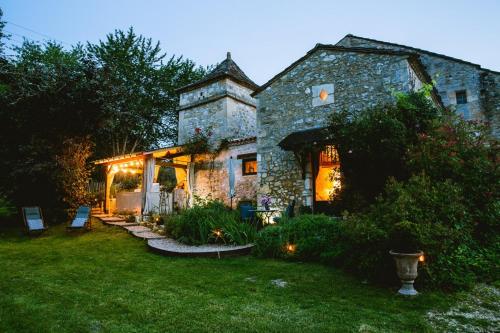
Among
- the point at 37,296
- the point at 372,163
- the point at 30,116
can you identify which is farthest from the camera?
the point at 30,116

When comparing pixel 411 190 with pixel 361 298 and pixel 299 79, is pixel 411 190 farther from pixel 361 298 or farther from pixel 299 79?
pixel 299 79

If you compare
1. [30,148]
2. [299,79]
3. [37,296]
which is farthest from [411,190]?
[30,148]

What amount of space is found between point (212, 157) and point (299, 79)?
5.34 meters

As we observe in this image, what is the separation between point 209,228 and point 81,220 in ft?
16.5

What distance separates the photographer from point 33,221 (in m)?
9.68

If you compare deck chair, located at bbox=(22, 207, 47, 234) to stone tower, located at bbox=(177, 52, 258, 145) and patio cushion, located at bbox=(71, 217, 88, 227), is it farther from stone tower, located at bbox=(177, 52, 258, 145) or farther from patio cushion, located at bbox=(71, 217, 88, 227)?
stone tower, located at bbox=(177, 52, 258, 145)

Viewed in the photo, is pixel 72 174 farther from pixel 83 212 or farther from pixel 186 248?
pixel 186 248

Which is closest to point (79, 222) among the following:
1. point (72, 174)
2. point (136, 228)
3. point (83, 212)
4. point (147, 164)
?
point (83, 212)

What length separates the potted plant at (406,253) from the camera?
4.00 m

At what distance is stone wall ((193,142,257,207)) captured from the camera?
40.4ft

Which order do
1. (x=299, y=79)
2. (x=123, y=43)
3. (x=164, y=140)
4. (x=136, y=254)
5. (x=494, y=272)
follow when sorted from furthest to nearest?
(x=164, y=140) < (x=123, y=43) < (x=299, y=79) < (x=136, y=254) < (x=494, y=272)

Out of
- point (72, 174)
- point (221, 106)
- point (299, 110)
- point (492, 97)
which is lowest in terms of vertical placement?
point (72, 174)

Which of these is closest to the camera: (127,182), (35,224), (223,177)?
(35,224)

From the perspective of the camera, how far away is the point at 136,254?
22.4 feet
